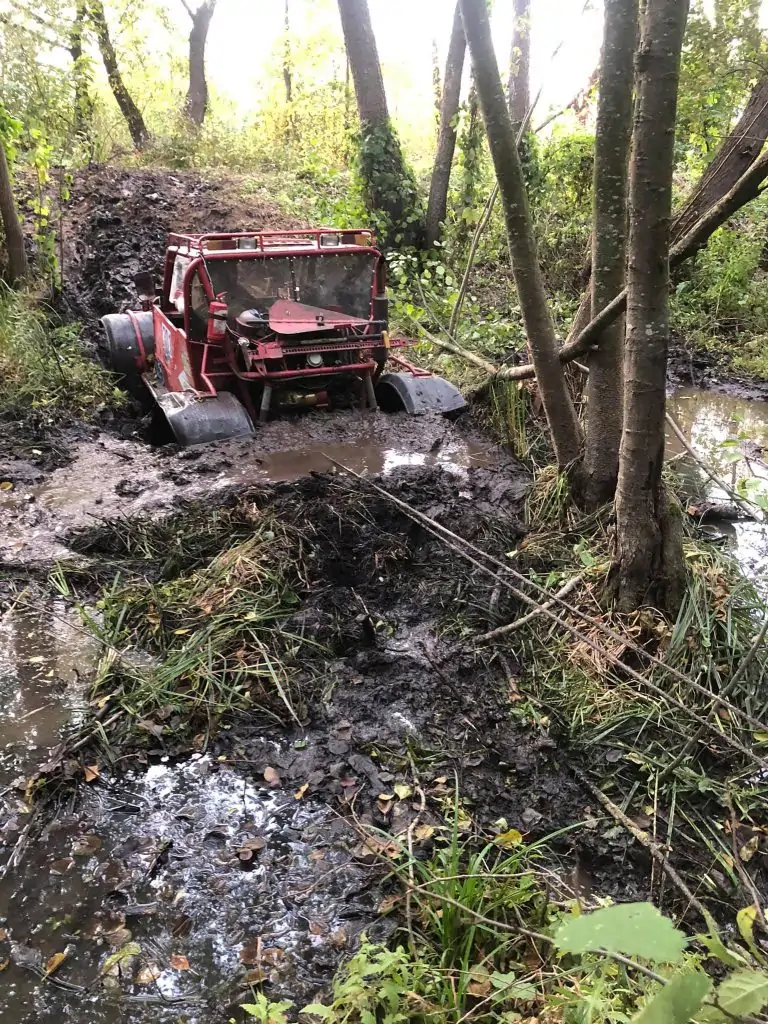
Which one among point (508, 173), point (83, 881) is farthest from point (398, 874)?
point (508, 173)

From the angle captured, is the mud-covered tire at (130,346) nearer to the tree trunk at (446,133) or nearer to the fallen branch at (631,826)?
the tree trunk at (446,133)

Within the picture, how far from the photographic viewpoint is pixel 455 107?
11273 millimetres

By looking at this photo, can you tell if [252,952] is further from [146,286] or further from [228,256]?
[146,286]

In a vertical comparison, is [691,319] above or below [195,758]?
above

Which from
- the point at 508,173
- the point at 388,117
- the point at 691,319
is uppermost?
the point at 388,117

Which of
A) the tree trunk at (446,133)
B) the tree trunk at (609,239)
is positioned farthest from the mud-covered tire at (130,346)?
the tree trunk at (446,133)

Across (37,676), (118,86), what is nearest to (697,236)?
(37,676)

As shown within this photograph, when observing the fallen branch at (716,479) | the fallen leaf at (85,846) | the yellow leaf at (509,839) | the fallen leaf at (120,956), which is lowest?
the fallen leaf at (120,956)

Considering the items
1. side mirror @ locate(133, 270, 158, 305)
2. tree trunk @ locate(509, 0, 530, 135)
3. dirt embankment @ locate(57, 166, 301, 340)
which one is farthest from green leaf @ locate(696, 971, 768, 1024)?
tree trunk @ locate(509, 0, 530, 135)

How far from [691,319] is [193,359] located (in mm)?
8321

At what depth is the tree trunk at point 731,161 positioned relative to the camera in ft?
→ 15.4

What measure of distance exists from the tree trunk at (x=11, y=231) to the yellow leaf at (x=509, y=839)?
9.30 m

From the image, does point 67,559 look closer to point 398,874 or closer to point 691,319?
point 398,874

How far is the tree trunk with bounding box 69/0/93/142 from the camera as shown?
1202 centimetres
